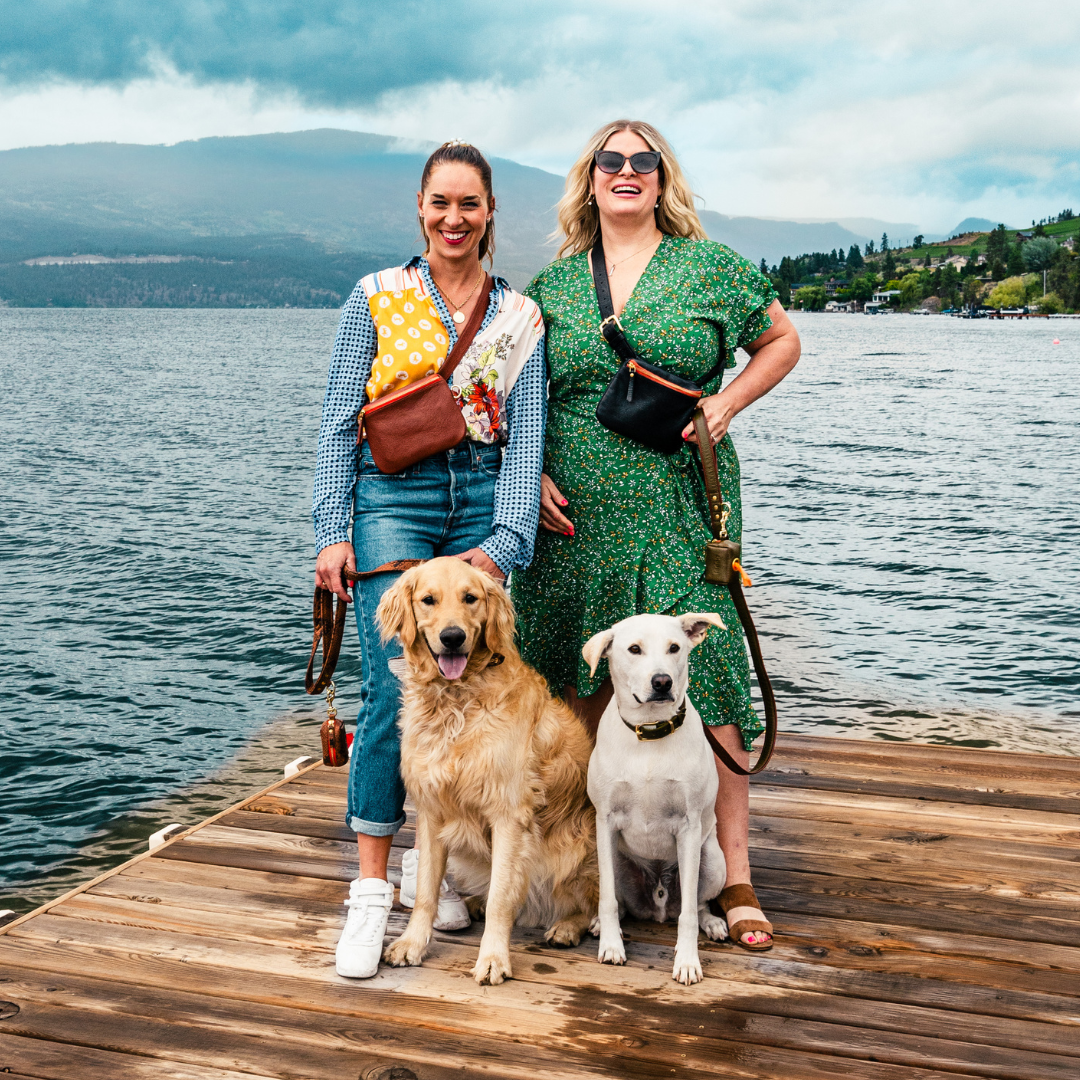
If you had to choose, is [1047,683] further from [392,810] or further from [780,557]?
[392,810]

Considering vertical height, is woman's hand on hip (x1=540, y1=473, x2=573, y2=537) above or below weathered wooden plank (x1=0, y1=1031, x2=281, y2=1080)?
above

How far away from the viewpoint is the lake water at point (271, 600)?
9.52 m

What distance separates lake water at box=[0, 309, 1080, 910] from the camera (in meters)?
9.52

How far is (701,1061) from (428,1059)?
0.80 m

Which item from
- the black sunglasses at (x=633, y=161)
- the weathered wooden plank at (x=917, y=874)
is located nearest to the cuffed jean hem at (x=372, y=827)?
the weathered wooden plank at (x=917, y=874)

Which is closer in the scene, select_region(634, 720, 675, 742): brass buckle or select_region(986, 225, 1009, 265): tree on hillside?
select_region(634, 720, 675, 742): brass buckle

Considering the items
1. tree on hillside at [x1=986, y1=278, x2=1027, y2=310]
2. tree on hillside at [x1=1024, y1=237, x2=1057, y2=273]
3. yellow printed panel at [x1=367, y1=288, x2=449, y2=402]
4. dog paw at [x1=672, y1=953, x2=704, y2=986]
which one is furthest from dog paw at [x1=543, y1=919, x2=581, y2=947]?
tree on hillside at [x1=1024, y1=237, x2=1057, y2=273]

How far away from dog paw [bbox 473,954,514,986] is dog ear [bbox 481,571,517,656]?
104 cm

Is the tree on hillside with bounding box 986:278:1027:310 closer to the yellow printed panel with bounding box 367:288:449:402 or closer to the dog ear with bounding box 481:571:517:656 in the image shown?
the yellow printed panel with bounding box 367:288:449:402

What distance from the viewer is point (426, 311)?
375cm

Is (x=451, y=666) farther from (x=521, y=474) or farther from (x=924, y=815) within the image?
(x=924, y=815)

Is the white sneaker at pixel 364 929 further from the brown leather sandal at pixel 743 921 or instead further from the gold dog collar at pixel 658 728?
the brown leather sandal at pixel 743 921

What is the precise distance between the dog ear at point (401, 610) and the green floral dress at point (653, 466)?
853 millimetres

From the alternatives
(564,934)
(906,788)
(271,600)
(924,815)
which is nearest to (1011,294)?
(271,600)
